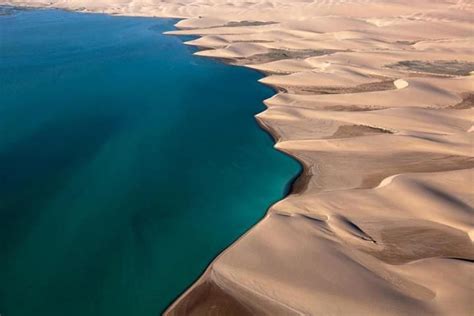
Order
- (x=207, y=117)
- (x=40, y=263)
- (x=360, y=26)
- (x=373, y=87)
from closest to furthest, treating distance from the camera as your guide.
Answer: (x=40, y=263)
(x=207, y=117)
(x=373, y=87)
(x=360, y=26)

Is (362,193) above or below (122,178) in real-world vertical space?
above

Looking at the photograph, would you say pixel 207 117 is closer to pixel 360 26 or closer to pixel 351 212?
pixel 351 212

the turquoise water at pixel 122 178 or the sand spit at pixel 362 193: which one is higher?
the sand spit at pixel 362 193

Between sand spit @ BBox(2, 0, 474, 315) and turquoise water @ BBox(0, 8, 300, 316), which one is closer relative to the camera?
sand spit @ BBox(2, 0, 474, 315)

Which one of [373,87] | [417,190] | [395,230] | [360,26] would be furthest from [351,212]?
[360,26]

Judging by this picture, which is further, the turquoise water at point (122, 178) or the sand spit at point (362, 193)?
the turquoise water at point (122, 178)
